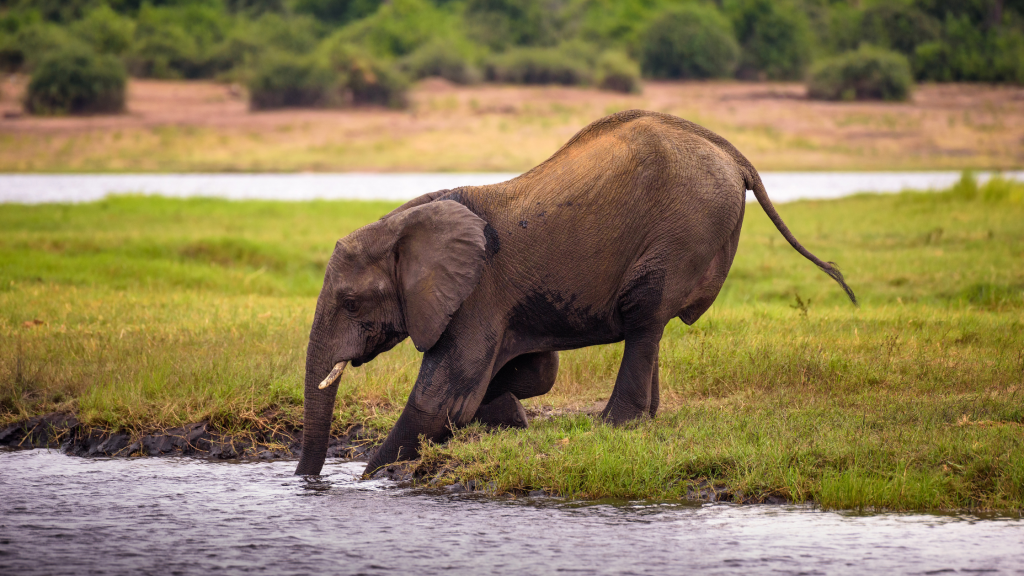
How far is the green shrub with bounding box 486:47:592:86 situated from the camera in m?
49.2

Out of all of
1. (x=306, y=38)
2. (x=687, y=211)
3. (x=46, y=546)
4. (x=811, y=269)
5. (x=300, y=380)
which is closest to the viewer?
(x=46, y=546)

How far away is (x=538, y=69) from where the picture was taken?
4934 centimetres

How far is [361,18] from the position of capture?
64500 mm

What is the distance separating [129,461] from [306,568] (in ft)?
8.67

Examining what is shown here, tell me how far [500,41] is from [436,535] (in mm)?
52623

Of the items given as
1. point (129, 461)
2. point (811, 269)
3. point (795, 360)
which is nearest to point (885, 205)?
point (811, 269)

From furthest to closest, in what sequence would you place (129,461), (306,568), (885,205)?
(885,205) < (129,461) < (306,568)

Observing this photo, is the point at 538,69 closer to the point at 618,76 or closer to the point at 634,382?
the point at 618,76

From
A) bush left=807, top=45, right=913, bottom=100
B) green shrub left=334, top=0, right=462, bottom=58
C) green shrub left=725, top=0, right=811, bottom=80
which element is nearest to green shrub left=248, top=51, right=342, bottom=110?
green shrub left=334, top=0, right=462, bottom=58

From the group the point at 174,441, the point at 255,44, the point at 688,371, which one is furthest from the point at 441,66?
the point at 174,441

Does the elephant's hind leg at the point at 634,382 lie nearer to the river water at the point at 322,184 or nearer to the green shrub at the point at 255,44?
the river water at the point at 322,184

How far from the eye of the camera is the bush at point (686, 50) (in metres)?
51.9

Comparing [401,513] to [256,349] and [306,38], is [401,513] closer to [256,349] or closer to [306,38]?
[256,349]

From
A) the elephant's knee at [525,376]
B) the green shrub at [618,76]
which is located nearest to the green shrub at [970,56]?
the green shrub at [618,76]
